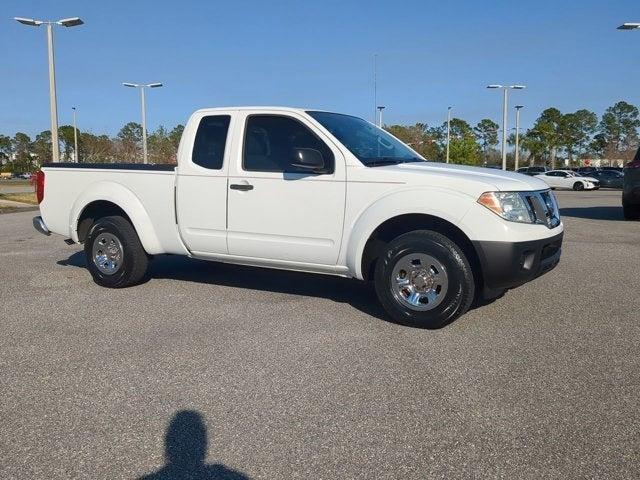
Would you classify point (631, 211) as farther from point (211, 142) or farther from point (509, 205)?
point (211, 142)

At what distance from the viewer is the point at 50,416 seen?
3254mm

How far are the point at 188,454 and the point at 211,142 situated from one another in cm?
371

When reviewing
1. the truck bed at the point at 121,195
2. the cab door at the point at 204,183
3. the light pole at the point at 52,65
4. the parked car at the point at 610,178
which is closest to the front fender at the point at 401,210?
the cab door at the point at 204,183

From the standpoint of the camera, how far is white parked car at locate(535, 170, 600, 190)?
123 ft

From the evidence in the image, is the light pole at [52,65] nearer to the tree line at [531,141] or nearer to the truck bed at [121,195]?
the truck bed at [121,195]

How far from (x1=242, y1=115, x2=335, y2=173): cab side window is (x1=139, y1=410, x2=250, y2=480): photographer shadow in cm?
275

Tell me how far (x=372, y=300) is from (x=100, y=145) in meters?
46.6

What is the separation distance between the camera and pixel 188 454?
2836mm

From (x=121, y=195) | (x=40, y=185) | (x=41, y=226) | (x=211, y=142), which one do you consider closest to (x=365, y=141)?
(x=211, y=142)

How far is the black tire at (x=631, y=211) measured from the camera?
13405 millimetres

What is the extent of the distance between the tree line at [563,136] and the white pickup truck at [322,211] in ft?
195

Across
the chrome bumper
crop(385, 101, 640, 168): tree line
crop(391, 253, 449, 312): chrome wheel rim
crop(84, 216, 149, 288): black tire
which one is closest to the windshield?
crop(391, 253, 449, 312): chrome wheel rim

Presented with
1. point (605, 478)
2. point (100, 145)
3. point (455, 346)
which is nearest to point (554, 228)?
point (455, 346)

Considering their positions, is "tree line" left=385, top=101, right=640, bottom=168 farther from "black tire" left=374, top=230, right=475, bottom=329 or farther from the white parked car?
"black tire" left=374, top=230, right=475, bottom=329
